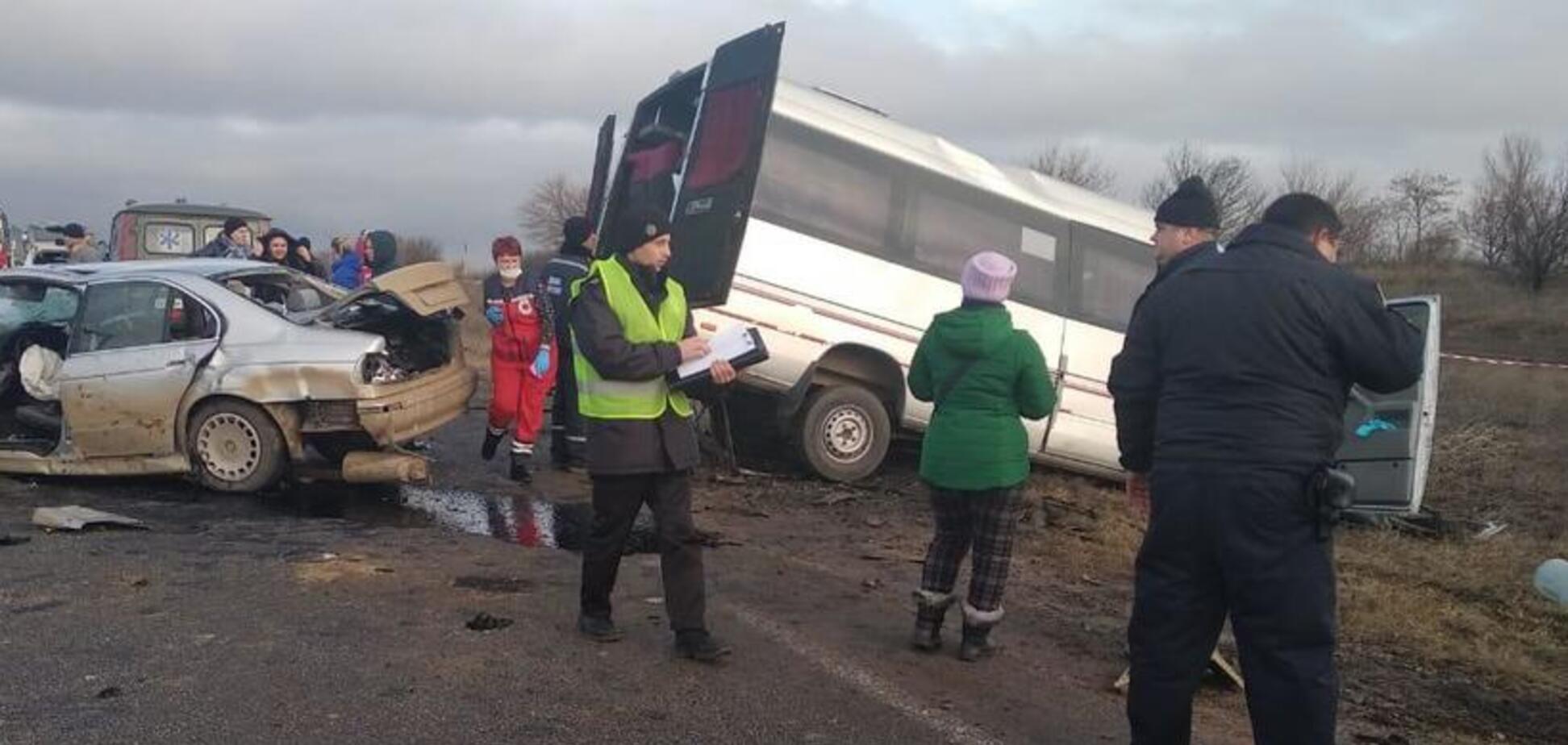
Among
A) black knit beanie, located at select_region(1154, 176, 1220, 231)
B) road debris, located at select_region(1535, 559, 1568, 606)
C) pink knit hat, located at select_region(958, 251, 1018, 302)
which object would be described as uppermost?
black knit beanie, located at select_region(1154, 176, 1220, 231)

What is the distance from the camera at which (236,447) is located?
8195 mm

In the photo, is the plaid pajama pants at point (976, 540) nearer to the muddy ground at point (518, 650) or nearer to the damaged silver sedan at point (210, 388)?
the muddy ground at point (518, 650)

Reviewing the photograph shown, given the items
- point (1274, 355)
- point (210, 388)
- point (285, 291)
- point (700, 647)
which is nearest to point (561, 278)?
point (285, 291)

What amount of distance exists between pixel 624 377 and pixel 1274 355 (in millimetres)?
2370

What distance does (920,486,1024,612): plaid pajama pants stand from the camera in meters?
5.17

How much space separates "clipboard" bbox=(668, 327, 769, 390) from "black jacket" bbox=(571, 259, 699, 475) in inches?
3.0

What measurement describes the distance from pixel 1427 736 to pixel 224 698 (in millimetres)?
4305

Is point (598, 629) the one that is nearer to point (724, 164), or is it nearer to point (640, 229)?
point (640, 229)

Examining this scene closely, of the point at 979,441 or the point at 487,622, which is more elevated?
the point at 979,441

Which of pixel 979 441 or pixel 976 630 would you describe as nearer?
pixel 979 441

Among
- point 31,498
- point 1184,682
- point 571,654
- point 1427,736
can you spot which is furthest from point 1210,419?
point 31,498

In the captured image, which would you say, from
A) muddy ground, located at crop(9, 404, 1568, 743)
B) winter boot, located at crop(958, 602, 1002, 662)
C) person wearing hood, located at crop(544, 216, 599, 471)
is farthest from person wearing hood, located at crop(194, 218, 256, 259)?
winter boot, located at crop(958, 602, 1002, 662)

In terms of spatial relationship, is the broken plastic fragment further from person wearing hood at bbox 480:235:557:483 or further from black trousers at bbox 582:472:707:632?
person wearing hood at bbox 480:235:557:483

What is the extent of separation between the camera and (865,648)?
5316 millimetres
